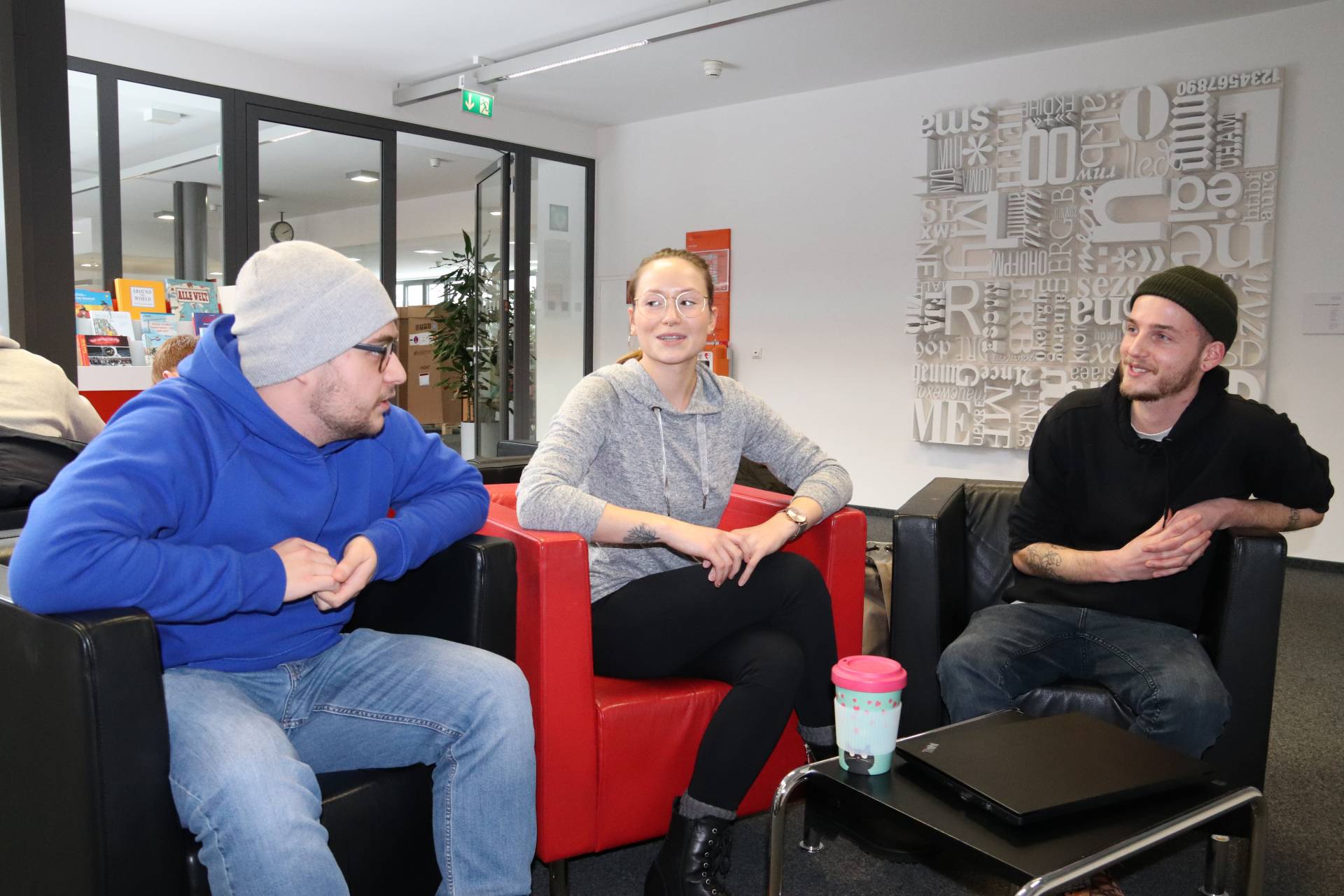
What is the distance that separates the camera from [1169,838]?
125 cm

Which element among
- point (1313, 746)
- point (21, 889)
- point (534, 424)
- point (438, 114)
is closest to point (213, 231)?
point (438, 114)

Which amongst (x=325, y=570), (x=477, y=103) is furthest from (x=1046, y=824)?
(x=477, y=103)

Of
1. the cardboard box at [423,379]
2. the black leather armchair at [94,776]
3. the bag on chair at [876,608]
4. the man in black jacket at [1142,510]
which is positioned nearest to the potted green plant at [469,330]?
the cardboard box at [423,379]

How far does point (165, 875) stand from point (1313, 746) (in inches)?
114

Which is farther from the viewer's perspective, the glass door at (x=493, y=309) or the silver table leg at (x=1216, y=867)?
the glass door at (x=493, y=309)

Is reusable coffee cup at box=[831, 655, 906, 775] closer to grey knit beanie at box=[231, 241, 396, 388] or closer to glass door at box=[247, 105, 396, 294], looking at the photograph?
grey knit beanie at box=[231, 241, 396, 388]

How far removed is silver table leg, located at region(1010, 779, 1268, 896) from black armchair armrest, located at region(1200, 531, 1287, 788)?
497 mm

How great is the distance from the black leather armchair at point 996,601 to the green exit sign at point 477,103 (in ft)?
16.6

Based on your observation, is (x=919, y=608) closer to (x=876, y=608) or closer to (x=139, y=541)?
(x=876, y=608)

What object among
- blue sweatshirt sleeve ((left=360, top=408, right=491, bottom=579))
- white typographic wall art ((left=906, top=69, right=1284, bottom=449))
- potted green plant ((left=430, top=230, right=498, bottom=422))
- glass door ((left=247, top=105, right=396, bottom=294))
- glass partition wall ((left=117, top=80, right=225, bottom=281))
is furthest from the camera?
potted green plant ((left=430, top=230, right=498, bottom=422))

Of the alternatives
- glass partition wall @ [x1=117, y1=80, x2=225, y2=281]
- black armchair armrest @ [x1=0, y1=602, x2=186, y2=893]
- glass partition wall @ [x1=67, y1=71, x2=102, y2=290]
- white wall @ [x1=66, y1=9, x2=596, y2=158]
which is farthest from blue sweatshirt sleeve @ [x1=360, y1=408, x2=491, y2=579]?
white wall @ [x1=66, y1=9, x2=596, y2=158]

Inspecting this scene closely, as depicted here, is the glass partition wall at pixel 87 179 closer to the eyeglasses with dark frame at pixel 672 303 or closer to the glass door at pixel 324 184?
the glass door at pixel 324 184

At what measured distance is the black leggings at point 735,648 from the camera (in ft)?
5.74

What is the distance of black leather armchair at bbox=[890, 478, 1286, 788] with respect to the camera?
193 cm
